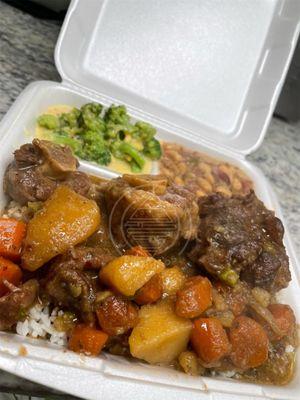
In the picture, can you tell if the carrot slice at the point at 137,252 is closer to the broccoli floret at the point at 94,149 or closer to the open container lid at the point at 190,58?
the broccoli floret at the point at 94,149

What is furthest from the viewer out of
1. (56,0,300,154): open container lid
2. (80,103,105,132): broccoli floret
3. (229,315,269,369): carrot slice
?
(56,0,300,154): open container lid

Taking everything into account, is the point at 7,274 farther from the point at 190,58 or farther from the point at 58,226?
the point at 190,58

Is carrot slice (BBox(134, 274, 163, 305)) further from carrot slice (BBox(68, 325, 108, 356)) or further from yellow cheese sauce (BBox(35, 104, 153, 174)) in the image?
yellow cheese sauce (BBox(35, 104, 153, 174))

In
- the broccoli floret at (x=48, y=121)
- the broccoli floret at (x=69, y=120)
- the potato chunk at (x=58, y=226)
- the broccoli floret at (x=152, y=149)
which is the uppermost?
the potato chunk at (x=58, y=226)

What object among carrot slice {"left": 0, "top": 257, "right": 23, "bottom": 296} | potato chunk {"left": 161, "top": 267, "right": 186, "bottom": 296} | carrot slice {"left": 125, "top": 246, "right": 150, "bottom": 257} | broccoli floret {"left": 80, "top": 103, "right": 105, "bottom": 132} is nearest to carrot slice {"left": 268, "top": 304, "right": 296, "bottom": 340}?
potato chunk {"left": 161, "top": 267, "right": 186, "bottom": 296}

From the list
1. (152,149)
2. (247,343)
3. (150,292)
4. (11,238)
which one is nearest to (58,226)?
(11,238)
